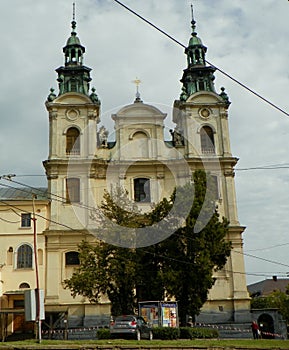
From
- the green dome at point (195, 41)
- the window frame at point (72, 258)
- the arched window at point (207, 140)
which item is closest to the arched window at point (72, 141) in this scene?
the window frame at point (72, 258)

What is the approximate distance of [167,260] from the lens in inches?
1135

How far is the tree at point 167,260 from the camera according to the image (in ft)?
92.3

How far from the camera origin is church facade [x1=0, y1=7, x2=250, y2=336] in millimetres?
39125

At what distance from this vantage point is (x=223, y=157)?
43500 millimetres

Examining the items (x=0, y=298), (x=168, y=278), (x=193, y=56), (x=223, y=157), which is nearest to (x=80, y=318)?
(x=0, y=298)

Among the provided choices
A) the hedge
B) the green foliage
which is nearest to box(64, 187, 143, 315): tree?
the hedge

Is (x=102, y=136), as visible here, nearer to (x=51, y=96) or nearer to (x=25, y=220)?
(x=51, y=96)

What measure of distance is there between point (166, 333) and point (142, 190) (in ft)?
66.9

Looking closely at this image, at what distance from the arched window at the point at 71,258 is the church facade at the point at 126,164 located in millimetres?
78

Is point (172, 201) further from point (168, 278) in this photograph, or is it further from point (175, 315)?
point (175, 315)

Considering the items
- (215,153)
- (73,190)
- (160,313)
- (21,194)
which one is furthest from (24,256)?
(215,153)

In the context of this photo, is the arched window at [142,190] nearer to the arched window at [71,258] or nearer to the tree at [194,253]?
the arched window at [71,258]

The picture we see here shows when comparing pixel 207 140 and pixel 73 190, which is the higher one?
pixel 207 140

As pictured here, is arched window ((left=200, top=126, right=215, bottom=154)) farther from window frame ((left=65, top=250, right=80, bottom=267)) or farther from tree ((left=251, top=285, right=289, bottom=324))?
tree ((left=251, top=285, right=289, bottom=324))
